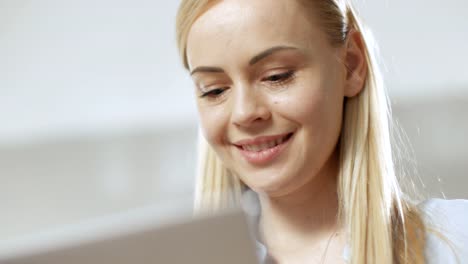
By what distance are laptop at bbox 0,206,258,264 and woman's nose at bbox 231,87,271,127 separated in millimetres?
392

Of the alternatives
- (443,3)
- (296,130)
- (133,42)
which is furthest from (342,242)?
(133,42)

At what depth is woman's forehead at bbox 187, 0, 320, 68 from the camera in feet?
2.86

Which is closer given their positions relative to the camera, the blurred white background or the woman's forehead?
the woman's forehead

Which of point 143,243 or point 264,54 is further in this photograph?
point 264,54

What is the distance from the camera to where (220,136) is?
935 millimetres

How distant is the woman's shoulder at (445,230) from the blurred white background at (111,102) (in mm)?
794

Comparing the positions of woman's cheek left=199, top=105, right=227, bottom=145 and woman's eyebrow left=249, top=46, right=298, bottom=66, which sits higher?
woman's eyebrow left=249, top=46, right=298, bottom=66

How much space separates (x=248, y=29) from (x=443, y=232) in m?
0.37

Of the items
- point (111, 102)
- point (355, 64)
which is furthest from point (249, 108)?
point (111, 102)

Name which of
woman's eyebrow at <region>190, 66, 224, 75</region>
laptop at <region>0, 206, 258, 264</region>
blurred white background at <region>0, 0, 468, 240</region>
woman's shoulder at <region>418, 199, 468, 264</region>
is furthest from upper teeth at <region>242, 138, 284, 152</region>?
blurred white background at <region>0, 0, 468, 240</region>

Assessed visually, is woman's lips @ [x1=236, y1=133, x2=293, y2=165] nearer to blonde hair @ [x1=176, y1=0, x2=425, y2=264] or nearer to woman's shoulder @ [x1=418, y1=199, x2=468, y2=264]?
blonde hair @ [x1=176, y1=0, x2=425, y2=264]

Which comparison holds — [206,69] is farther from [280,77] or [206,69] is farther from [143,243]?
[143,243]

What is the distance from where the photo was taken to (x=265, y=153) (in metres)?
0.91

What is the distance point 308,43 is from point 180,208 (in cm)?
48
